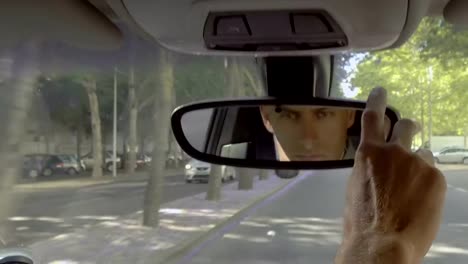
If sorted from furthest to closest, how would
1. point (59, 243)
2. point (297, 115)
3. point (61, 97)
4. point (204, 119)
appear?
point (61, 97) → point (59, 243) → point (204, 119) → point (297, 115)

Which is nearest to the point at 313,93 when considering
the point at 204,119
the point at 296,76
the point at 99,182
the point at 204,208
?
the point at 296,76

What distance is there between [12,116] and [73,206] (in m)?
4.41

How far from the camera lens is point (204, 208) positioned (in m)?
8.72

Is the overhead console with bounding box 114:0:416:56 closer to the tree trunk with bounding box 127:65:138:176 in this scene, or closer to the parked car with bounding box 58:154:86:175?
the tree trunk with bounding box 127:65:138:176

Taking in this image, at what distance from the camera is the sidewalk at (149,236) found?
548cm

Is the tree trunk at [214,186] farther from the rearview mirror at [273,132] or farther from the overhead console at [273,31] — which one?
the overhead console at [273,31]

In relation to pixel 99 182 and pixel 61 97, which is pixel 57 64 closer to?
pixel 61 97

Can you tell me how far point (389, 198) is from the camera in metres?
1.15

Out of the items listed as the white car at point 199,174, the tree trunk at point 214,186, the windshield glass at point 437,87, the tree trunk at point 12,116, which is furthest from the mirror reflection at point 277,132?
the white car at point 199,174

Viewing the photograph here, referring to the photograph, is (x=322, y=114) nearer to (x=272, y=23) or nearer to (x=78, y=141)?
(x=272, y=23)

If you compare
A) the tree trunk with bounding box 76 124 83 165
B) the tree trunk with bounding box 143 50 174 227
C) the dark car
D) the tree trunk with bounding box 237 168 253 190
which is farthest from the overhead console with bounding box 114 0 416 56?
the tree trunk with bounding box 76 124 83 165

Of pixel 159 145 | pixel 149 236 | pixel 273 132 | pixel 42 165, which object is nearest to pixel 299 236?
pixel 149 236

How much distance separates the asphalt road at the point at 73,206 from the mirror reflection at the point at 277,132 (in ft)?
9.49

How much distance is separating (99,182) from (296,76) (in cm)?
1057
